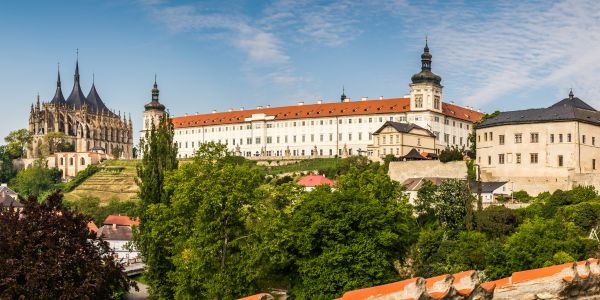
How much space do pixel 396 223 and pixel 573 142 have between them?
2216 cm

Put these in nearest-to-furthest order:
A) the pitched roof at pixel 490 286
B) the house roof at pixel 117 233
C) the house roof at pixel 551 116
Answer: the pitched roof at pixel 490 286 → the house roof at pixel 551 116 → the house roof at pixel 117 233

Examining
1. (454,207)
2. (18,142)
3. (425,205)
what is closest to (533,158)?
(425,205)

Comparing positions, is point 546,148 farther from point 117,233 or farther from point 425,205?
point 117,233

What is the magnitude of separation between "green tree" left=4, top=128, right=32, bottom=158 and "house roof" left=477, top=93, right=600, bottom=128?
93.9 metres

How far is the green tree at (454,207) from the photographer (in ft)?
142

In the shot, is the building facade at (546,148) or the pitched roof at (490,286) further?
the building facade at (546,148)

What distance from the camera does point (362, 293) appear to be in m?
13.0

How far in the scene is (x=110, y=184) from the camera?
107938mm

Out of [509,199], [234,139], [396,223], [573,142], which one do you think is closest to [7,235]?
[396,223]

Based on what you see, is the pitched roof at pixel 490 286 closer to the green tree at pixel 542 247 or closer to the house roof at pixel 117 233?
the green tree at pixel 542 247

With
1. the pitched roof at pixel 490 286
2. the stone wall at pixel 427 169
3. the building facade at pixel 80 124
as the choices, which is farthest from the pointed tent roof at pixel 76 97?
the pitched roof at pixel 490 286

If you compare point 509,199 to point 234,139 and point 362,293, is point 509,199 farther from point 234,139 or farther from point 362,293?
point 234,139

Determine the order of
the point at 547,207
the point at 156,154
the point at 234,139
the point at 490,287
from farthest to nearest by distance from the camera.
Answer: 1. the point at 234,139
2. the point at 547,207
3. the point at 156,154
4. the point at 490,287

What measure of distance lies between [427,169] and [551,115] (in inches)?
405
